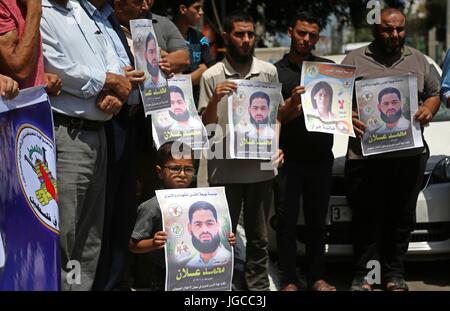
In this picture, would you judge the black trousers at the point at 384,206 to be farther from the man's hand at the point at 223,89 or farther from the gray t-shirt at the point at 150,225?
the gray t-shirt at the point at 150,225

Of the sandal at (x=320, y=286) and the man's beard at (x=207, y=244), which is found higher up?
the man's beard at (x=207, y=244)

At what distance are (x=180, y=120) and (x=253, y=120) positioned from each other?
20.6 inches

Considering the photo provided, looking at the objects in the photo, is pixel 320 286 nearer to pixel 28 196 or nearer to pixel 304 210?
pixel 304 210

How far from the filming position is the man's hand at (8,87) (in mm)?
3754

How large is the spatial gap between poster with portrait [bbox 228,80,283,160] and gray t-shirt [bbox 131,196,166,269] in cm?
100

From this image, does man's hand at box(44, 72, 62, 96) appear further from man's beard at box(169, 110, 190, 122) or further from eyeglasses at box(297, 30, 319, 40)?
eyeglasses at box(297, 30, 319, 40)

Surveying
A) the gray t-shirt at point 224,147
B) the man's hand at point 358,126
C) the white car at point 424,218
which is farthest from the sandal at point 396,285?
the gray t-shirt at point 224,147

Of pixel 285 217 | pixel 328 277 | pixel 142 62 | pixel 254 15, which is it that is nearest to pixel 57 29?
pixel 142 62

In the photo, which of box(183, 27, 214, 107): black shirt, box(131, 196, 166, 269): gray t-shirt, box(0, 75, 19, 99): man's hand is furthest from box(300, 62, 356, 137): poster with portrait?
box(0, 75, 19, 99): man's hand

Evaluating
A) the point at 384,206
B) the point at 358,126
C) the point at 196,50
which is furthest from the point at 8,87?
the point at 384,206

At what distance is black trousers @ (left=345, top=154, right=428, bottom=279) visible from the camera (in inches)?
247

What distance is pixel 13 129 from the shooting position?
12.6 feet

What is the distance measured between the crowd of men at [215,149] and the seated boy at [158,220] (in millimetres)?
233

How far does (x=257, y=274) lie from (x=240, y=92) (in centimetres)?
141
